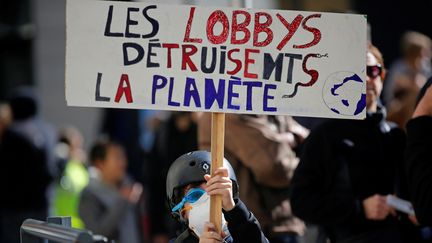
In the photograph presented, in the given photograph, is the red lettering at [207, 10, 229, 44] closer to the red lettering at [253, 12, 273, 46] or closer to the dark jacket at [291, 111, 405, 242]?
the red lettering at [253, 12, 273, 46]

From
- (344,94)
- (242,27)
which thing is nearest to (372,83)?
(344,94)

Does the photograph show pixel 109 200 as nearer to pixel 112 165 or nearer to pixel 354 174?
pixel 112 165

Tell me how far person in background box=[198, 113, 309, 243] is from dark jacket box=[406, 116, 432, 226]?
162 centimetres

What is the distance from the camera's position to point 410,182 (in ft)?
16.3

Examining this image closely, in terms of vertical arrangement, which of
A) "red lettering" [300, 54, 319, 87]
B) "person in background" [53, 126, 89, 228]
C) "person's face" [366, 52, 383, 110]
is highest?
"red lettering" [300, 54, 319, 87]

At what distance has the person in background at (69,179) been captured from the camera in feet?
36.8

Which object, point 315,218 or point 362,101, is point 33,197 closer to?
point 315,218

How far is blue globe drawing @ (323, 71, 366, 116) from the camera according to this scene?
4848 millimetres

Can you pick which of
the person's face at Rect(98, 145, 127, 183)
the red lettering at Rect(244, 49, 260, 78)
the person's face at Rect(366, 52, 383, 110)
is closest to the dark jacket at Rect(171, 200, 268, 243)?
the red lettering at Rect(244, 49, 260, 78)

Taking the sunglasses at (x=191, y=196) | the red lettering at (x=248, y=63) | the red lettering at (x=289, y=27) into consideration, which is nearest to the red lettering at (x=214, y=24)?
the red lettering at (x=248, y=63)

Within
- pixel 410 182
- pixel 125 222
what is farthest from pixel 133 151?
pixel 410 182

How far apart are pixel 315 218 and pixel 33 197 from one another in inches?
196

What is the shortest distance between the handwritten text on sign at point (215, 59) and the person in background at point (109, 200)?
4.15 meters

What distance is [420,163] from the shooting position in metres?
4.84
